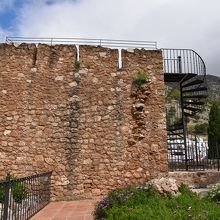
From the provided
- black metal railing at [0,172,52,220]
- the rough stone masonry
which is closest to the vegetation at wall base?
black metal railing at [0,172,52,220]

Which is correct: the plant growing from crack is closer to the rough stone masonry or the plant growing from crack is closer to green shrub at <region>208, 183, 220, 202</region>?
the rough stone masonry

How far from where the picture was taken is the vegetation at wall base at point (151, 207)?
4.34m

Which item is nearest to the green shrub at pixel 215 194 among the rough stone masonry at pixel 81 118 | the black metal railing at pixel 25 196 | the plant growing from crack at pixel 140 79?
the rough stone masonry at pixel 81 118

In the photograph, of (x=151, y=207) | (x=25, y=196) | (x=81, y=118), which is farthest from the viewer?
(x=81, y=118)

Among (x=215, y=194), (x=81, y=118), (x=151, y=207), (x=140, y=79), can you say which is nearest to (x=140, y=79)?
(x=140, y=79)

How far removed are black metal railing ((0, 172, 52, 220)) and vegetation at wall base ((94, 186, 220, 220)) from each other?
168 centimetres

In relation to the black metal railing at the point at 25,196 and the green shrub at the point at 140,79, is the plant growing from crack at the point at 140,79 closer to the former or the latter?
the green shrub at the point at 140,79

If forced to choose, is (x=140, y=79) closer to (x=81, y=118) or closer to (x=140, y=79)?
(x=140, y=79)

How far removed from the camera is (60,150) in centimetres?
886

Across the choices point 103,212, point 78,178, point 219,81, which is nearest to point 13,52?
point 78,178

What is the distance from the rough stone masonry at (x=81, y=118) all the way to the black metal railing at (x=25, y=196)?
19.2 inches

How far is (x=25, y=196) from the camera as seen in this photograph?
7.29m

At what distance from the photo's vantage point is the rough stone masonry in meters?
8.77

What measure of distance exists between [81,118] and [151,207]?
15.2ft
